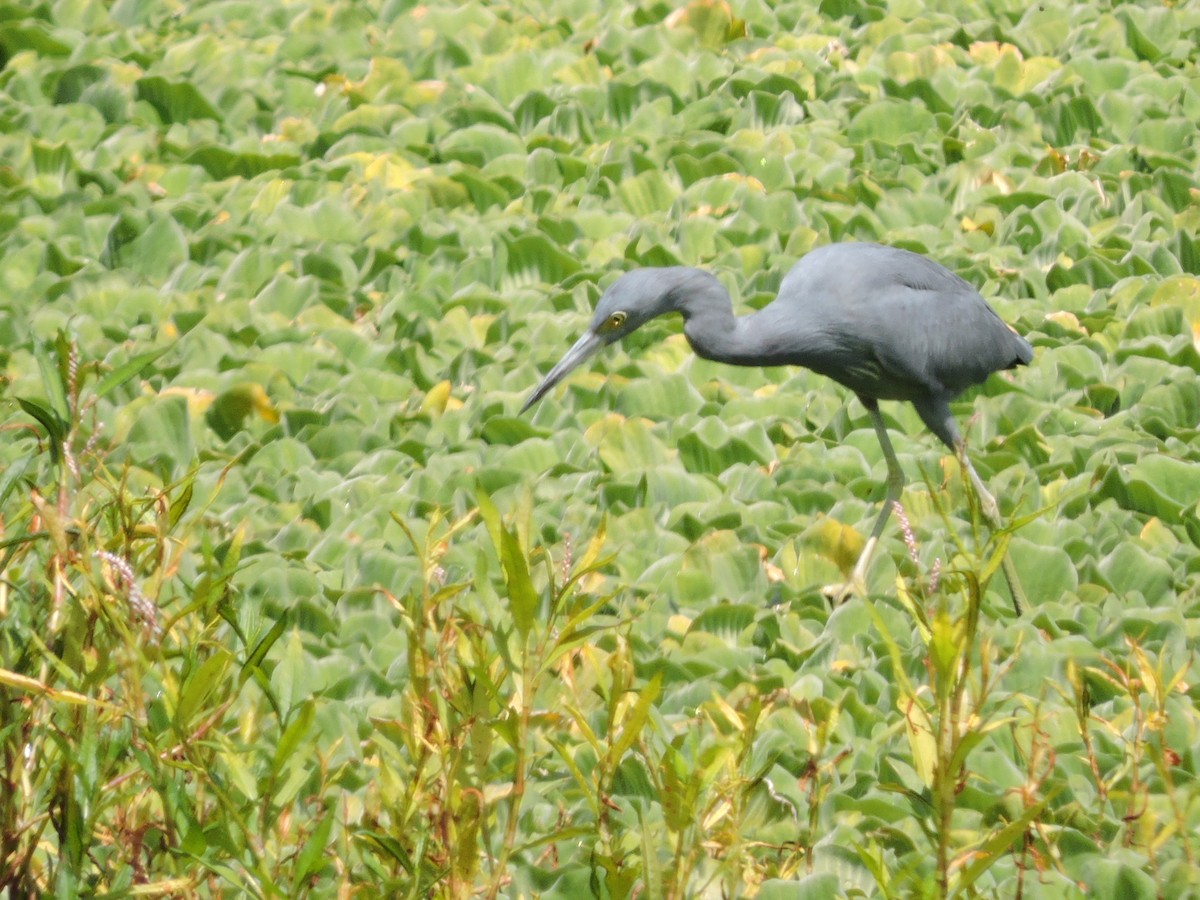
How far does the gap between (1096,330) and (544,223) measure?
68.0 inches

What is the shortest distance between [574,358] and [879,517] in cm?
83

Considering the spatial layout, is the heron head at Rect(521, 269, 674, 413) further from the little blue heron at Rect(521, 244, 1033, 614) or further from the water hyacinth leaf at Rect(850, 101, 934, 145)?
the water hyacinth leaf at Rect(850, 101, 934, 145)

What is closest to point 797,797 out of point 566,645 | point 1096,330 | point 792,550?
point 792,550

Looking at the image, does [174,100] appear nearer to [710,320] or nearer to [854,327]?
[710,320]

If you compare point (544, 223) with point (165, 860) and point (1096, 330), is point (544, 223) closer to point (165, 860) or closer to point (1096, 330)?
point (1096, 330)

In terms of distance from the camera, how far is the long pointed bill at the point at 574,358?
401 cm

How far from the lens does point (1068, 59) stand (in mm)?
6512

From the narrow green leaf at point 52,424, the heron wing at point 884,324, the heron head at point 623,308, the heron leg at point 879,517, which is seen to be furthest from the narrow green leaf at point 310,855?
the heron wing at point 884,324

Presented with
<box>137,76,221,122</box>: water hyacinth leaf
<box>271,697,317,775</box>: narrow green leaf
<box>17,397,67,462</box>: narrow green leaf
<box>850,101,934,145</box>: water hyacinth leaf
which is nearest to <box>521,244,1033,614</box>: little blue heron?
<box>850,101,934,145</box>: water hyacinth leaf

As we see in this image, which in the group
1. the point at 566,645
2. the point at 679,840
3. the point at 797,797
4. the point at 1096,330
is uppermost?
the point at 566,645

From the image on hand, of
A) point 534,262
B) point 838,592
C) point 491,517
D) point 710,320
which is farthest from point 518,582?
point 534,262

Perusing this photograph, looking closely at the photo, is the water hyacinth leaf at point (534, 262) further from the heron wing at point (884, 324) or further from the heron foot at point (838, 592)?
the heron foot at point (838, 592)

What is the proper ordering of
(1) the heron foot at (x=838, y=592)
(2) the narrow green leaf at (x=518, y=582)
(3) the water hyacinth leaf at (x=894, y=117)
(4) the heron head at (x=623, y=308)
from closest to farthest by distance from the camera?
(2) the narrow green leaf at (x=518, y=582), (1) the heron foot at (x=838, y=592), (4) the heron head at (x=623, y=308), (3) the water hyacinth leaf at (x=894, y=117)

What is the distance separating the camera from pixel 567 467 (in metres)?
4.22
